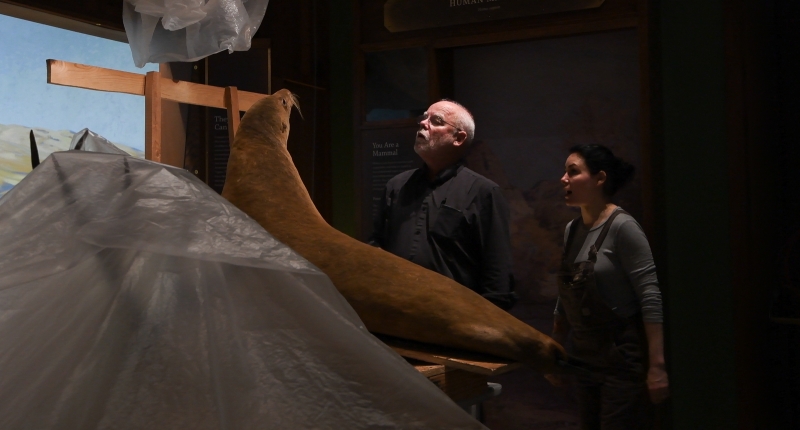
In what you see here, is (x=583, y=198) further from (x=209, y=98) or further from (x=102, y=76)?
(x=102, y=76)

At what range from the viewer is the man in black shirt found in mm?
2246

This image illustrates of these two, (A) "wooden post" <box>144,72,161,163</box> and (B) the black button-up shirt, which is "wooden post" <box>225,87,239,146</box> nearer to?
(A) "wooden post" <box>144,72,161,163</box>

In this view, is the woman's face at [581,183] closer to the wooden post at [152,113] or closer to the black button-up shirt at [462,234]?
the black button-up shirt at [462,234]

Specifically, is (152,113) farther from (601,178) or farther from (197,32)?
(601,178)

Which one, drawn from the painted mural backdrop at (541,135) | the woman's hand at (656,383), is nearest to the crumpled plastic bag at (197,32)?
the woman's hand at (656,383)

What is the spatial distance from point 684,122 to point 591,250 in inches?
37.0

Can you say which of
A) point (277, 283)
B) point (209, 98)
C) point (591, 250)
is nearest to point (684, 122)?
point (591, 250)

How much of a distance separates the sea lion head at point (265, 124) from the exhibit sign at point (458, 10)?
244cm

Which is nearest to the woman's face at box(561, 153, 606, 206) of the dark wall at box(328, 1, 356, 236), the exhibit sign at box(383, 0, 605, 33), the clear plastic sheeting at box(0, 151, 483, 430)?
the exhibit sign at box(383, 0, 605, 33)

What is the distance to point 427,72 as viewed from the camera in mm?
3467

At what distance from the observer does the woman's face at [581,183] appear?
2439 millimetres

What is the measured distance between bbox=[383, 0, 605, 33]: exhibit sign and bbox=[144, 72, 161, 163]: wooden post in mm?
1817

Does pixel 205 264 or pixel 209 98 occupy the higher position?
pixel 209 98

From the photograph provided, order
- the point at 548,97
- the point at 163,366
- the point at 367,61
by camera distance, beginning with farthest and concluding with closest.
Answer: the point at 367,61, the point at 548,97, the point at 163,366
